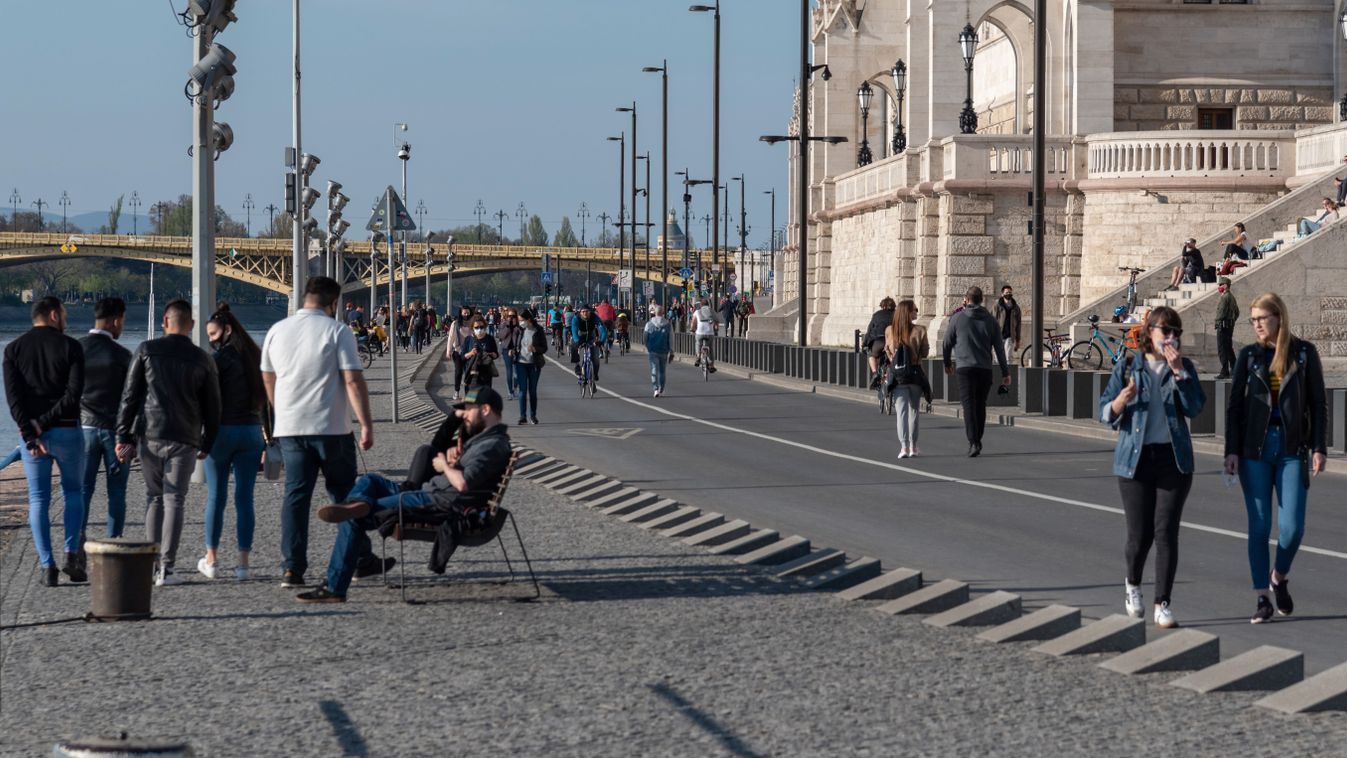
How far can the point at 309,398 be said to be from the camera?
35.4 feet

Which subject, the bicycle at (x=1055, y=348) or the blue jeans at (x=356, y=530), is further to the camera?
the bicycle at (x=1055, y=348)

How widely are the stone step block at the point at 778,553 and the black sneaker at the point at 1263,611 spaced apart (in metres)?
3.04

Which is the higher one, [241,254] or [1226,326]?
[241,254]

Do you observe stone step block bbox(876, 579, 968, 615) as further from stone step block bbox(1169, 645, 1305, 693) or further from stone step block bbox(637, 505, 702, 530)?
stone step block bbox(637, 505, 702, 530)

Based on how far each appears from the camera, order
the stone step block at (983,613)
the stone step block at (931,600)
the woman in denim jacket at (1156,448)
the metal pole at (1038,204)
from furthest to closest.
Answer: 1. the metal pole at (1038,204)
2. the stone step block at (931,600)
3. the woman in denim jacket at (1156,448)
4. the stone step block at (983,613)

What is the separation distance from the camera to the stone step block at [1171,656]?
837cm

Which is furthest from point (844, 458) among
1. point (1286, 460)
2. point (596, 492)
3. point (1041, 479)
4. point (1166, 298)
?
point (1166, 298)

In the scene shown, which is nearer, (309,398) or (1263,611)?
(1263,611)

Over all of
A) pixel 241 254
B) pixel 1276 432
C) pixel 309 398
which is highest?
pixel 241 254

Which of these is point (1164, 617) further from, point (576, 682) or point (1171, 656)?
point (576, 682)

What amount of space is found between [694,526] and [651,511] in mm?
1169

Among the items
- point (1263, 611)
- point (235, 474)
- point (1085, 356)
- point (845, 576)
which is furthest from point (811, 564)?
point (1085, 356)

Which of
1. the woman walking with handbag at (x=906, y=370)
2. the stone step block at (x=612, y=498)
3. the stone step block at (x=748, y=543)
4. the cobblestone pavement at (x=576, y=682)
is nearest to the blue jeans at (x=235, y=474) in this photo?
the cobblestone pavement at (x=576, y=682)

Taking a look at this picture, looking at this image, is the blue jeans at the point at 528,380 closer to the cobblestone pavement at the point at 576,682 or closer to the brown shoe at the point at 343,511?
the cobblestone pavement at the point at 576,682
